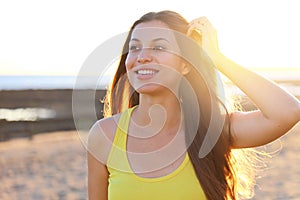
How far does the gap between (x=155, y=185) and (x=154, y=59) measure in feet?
1.63

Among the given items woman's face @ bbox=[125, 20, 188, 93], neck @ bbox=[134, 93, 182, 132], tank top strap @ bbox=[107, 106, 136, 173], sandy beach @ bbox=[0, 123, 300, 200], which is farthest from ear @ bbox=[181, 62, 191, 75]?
sandy beach @ bbox=[0, 123, 300, 200]

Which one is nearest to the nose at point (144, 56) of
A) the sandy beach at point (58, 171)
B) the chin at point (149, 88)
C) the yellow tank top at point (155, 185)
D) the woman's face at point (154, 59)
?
the woman's face at point (154, 59)

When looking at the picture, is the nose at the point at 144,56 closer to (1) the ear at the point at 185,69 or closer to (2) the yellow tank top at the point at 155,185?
(1) the ear at the point at 185,69

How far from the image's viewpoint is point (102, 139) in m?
2.95

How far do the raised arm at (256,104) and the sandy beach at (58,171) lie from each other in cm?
478

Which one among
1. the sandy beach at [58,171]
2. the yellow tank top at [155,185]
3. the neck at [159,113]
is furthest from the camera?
the sandy beach at [58,171]

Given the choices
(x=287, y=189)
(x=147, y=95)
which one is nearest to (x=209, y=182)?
(x=147, y=95)

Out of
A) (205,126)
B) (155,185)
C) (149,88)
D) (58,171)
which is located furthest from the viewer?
(58,171)

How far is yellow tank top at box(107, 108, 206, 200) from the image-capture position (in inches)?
108

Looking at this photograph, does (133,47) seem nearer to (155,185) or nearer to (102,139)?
(102,139)

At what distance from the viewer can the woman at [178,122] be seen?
9.21 ft

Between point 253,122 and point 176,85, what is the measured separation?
0.37m

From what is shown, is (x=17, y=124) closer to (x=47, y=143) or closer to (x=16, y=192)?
(x=47, y=143)

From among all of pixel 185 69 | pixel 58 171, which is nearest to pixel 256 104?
pixel 185 69
